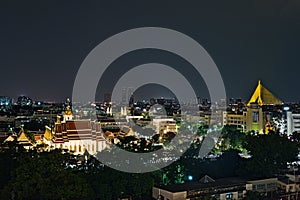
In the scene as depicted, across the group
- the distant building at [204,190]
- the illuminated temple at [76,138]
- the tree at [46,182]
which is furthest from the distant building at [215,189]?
the illuminated temple at [76,138]

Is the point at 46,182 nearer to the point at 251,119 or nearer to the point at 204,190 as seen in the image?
the point at 204,190

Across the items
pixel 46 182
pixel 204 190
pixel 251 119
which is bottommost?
pixel 204 190

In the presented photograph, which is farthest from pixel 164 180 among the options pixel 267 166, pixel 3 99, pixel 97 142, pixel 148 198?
pixel 3 99

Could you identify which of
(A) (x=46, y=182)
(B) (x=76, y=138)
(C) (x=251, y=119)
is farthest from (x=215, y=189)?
(C) (x=251, y=119)

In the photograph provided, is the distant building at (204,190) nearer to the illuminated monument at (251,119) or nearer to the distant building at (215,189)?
the distant building at (215,189)

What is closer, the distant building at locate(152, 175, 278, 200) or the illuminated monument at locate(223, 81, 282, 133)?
the distant building at locate(152, 175, 278, 200)

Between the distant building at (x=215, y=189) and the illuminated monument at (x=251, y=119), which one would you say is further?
the illuminated monument at (x=251, y=119)

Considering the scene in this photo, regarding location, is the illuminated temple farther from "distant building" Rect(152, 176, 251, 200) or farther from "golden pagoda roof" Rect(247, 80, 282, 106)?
"golden pagoda roof" Rect(247, 80, 282, 106)

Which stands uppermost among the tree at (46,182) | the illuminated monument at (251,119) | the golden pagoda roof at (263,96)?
the golden pagoda roof at (263,96)

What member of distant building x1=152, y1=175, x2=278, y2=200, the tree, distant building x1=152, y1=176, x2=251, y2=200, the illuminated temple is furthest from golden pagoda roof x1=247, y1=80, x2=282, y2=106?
the tree

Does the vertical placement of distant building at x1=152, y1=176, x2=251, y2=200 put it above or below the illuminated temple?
below

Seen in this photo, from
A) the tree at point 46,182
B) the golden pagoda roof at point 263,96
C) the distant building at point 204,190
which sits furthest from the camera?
the golden pagoda roof at point 263,96

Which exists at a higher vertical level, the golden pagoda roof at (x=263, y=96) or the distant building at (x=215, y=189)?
the golden pagoda roof at (x=263, y=96)

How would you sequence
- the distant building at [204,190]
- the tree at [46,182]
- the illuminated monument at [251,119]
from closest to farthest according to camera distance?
the tree at [46,182] → the distant building at [204,190] → the illuminated monument at [251,119]
